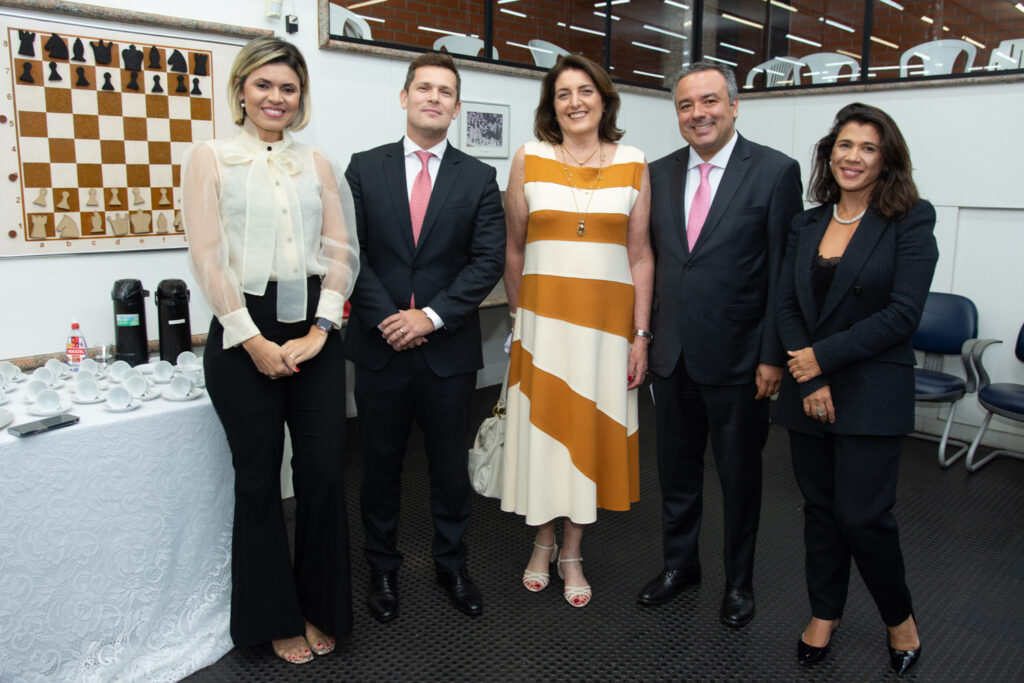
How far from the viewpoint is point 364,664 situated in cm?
227

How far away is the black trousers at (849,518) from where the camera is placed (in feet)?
6.88

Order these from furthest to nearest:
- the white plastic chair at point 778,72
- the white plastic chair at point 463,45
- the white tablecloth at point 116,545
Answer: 1. the white plastic chair at point 778,72
2. the white plastic chair at point 463,45
3. the white tablecloth at point 116,545

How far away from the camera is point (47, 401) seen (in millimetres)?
2154

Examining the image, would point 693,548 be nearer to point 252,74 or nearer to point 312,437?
point 312,437

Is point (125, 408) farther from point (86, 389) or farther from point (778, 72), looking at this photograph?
point (778, 72)

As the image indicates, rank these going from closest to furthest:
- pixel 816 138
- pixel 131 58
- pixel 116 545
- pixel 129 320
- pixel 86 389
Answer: pixel 116 545, pixel 86 389, pixel 129 320, pixel 131 58, pixel 816 138

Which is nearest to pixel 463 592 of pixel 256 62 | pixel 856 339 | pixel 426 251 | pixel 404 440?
pixel 404 440

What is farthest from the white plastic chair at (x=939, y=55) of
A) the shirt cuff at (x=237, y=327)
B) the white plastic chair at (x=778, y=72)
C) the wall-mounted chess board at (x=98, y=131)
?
the shirt cuff at (x=237, y=327)

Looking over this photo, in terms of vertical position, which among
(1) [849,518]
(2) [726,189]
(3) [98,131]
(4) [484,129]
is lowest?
(1) [849,518]

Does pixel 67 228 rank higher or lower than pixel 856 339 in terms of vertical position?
higher

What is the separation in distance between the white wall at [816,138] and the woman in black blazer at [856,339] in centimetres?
257

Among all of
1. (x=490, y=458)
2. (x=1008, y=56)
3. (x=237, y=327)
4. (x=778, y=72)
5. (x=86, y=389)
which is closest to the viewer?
(x=237, y=327)

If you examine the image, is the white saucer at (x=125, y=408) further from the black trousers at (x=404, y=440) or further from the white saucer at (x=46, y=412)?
the black trousers at (x=404, y=440)

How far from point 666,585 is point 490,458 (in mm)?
770
